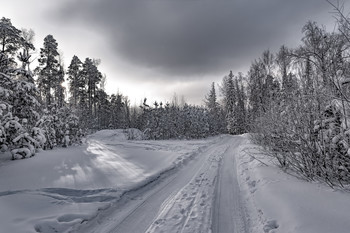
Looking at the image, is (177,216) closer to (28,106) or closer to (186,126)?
(28,106)

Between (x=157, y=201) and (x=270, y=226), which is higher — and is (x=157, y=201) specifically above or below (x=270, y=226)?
above

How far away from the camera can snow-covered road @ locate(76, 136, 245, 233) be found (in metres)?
4.31

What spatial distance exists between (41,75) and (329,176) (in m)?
36.7

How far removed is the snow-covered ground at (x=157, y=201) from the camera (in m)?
4.16

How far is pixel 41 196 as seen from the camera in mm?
5301

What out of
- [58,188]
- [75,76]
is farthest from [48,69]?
[58,188]

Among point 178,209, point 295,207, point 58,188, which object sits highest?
point 58,188

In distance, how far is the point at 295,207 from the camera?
176 inches

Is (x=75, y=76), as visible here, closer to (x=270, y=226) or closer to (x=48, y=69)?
(x=48, y=69)

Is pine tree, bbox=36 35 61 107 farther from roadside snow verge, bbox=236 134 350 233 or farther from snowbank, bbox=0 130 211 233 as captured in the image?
roadside snow verge, bbox=236 134 350 233

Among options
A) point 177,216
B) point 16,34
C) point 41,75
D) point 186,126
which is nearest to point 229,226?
point 177,216

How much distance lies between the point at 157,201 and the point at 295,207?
3.29 meters

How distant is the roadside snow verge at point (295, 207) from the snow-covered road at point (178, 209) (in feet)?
1.47

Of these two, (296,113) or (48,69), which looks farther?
(48,69)
